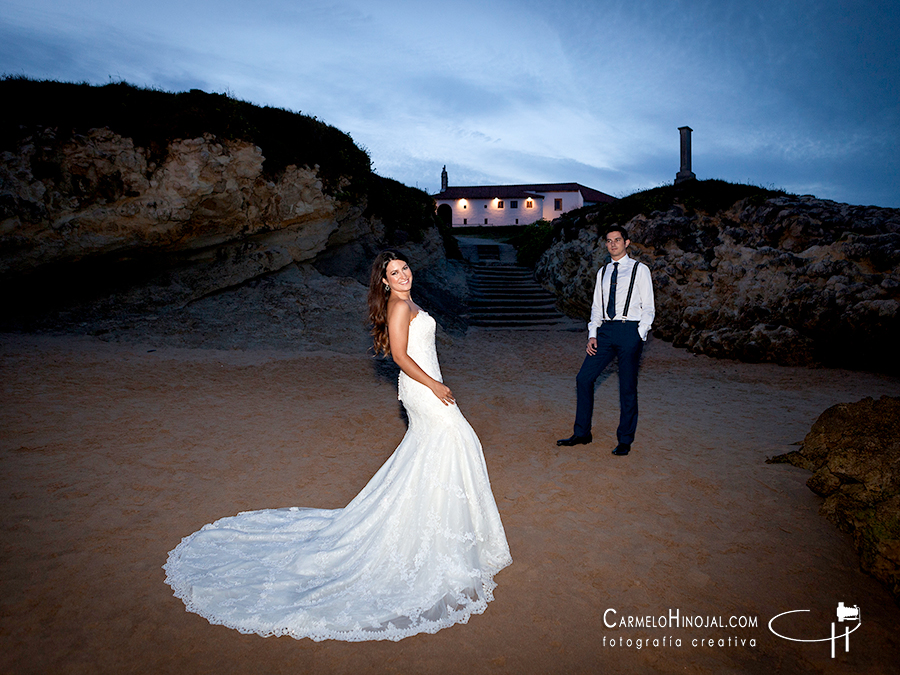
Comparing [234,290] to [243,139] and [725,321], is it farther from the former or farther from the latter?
[725,321]

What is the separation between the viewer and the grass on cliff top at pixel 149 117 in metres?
9.66

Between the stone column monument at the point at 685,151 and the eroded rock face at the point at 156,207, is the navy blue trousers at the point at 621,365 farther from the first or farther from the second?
the stone column monument at the point at 685,151

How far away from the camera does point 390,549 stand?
Answer: 3111 millimetres

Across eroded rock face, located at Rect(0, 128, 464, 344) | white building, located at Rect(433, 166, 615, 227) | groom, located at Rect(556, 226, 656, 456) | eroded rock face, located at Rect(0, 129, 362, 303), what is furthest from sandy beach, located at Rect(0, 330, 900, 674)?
white building, located at Rect(433, 166, 615, 227)

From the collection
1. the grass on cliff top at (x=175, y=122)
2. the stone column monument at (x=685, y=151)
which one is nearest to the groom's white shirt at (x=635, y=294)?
the grass on cliff top at (x=175, y=122)

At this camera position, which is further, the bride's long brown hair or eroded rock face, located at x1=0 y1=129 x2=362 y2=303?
eroded rock face, located at x1=0 y1=129 x2=362 y2=303

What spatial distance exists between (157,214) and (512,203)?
1479 inches

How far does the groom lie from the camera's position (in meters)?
5.05

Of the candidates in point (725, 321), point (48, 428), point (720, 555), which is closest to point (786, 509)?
point (720, 555)

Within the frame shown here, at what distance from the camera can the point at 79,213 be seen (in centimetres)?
979

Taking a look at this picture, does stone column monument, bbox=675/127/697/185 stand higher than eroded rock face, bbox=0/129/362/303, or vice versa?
stone column monument, bbox=675/127/697/185

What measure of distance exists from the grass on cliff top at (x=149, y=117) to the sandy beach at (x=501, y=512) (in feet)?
15.1

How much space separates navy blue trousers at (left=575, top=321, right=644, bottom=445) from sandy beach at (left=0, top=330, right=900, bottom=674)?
47 centimetres

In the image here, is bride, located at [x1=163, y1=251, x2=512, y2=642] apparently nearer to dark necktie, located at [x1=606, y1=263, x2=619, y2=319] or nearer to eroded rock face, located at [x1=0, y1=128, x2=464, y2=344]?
dark necktie, located at [x1=606, y1=263, x2=619, y2=319]
